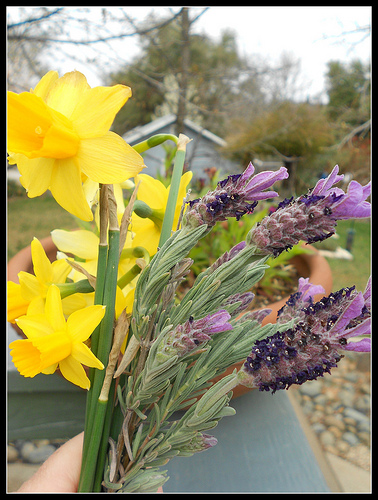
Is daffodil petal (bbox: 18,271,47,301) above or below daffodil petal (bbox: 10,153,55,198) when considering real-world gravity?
below

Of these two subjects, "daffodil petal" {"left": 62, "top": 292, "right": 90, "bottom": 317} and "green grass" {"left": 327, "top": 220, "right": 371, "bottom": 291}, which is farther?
"green grass" {"left": 327, "top": 220, "right": 371, "bottom": 291}

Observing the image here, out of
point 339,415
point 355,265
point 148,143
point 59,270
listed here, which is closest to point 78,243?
point 59,270

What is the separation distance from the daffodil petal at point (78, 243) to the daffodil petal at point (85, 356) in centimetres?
12

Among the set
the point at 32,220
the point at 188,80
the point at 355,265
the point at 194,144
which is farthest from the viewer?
the point at 32,220

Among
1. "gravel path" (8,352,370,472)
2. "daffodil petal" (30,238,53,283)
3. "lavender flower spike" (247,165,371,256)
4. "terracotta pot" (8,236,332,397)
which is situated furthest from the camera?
"gravel path" (8,352,370,472)

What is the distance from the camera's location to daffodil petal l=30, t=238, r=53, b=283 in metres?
0.36

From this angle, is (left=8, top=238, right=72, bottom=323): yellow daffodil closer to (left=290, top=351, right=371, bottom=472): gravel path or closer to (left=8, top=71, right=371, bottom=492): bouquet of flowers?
(left=8, top=71, right=371, bottom=492): bouquet of flowers

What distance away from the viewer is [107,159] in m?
0.30

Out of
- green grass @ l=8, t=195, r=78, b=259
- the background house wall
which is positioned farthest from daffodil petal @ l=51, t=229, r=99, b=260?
the background house wall

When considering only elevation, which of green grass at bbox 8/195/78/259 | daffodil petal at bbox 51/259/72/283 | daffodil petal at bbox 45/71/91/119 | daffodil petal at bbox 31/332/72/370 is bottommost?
daffodil petal at bbox 31/332/72/370

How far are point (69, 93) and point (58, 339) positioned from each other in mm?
233

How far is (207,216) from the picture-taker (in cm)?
29

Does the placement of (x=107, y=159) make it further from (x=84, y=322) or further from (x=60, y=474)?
(x=60, y=474)
